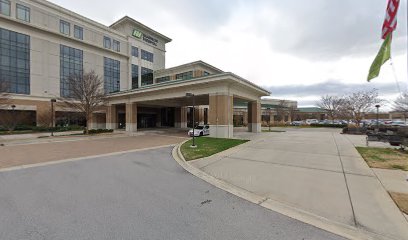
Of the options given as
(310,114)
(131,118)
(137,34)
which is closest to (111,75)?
(137,34)

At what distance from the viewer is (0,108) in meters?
28.4

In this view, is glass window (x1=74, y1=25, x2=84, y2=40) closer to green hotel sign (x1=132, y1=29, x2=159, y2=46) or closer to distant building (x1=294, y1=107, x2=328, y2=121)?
green hotel sign (x1=132, y1=29, x2=159, y2=46)

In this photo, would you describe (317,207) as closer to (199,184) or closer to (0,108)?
(199,184)

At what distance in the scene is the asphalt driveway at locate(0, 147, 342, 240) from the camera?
3.47 metres

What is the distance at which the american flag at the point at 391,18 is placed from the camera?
17.6 ft

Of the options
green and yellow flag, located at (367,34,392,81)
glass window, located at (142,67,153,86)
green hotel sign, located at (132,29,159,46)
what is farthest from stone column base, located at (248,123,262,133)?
green hotel sign, located at (132,29,159,46)

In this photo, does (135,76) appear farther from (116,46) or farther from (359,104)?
(359,104)

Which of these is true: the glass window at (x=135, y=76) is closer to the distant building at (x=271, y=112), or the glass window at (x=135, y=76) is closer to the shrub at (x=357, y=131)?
the distant building at (x=271, y=112)

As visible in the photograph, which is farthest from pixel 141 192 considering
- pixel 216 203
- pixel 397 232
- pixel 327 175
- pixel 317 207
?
pixel 327 175

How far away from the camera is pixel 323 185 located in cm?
589

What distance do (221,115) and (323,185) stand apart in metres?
14.4

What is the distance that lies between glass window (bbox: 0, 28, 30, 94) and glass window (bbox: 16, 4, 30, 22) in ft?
9.86

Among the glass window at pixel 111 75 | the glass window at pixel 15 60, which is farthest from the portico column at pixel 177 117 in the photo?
the glass window at pixel 15 60

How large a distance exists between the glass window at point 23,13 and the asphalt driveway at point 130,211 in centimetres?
4049
